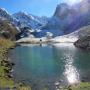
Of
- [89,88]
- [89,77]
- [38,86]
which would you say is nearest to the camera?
[89,88]

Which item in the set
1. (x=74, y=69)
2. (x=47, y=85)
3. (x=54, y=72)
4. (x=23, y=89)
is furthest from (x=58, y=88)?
(x=74, y=69)

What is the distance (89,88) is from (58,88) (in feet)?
19.9

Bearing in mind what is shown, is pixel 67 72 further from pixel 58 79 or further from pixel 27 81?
pixel 27 81

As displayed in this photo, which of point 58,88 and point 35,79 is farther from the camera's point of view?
point 35,79

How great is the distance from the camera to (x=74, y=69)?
250 feet

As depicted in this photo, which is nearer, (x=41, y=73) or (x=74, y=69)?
(x=41, y=73)

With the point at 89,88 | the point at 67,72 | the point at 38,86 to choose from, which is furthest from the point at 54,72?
the point at 89,88

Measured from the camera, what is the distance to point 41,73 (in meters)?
68.8

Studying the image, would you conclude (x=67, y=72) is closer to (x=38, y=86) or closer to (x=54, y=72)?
(x=54, y=72)

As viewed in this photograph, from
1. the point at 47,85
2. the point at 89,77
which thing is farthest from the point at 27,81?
the point at 89,77

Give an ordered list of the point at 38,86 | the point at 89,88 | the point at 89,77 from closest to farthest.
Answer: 1. the point at 89,88
2. the point at 38,86
3. the point at 89,77

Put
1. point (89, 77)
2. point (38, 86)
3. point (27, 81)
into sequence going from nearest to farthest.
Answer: point (38, 86) < point (27, 81) < point (89, 77)

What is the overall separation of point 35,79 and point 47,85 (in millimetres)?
7361

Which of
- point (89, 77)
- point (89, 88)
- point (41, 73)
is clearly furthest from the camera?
point (41, 73)
